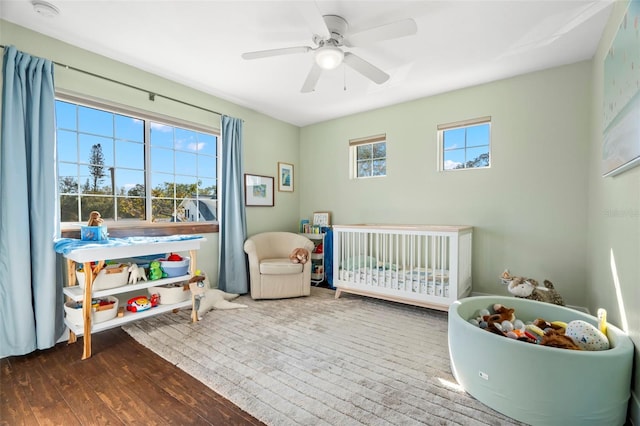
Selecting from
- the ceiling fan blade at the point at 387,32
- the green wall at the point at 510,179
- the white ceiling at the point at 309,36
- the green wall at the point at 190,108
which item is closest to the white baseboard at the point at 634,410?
the green wall at the point at 510,179

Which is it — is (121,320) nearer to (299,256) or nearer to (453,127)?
(299,256)

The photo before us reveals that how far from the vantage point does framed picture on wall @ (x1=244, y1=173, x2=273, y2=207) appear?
394 centimetres

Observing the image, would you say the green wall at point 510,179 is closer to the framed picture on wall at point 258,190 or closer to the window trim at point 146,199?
the framed picture on wall at point 258,190

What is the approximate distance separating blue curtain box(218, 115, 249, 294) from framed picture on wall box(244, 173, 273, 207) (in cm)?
29

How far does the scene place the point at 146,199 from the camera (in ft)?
9.91

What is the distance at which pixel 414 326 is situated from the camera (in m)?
2.61

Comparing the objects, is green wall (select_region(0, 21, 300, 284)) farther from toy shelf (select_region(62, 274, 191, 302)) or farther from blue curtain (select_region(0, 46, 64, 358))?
toy shelf (select_region(62, 274, 191, 302))

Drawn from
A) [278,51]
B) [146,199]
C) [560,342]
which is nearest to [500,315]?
[560,342]

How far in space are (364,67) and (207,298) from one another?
8.80 ft

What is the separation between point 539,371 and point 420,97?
10.1ft

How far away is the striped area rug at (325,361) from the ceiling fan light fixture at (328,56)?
213cm

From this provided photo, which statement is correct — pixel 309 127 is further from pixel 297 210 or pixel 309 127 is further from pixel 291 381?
pixel 291 381

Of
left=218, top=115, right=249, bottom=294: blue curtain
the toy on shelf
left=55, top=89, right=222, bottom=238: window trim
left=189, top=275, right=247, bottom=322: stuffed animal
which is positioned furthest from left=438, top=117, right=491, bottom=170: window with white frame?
the toy on shelf

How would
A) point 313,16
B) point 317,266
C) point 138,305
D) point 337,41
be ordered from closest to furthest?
1. point 313,16
2. point 337,41
3. point 138,305
4. point 317,266
